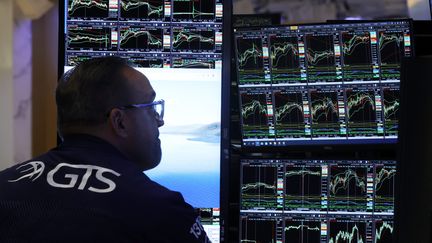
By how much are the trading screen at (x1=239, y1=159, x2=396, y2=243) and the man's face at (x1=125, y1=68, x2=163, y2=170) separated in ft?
1.90

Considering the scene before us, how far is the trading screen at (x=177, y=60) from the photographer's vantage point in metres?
2.03

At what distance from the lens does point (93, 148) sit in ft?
4.20

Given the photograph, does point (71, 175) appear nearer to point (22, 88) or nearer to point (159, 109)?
point (159, 109)

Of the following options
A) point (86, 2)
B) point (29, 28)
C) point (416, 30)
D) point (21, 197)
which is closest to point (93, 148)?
point (21, 197)

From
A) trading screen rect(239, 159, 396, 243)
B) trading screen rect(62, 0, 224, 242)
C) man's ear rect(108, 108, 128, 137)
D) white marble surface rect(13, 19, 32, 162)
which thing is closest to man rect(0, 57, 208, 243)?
man's ear rect(108, 108, 128, 137)

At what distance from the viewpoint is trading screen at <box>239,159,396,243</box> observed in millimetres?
1987

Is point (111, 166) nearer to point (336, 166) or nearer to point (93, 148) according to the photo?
point (93, 148)

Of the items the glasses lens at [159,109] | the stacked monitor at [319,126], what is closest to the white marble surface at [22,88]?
the stacked monitor at [319,126]

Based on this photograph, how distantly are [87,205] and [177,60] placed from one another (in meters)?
1.02

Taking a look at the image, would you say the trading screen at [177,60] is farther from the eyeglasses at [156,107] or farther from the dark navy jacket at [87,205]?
the dark navy jacket at [87,205]

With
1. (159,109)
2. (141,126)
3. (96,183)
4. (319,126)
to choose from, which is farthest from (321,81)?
(96,183)

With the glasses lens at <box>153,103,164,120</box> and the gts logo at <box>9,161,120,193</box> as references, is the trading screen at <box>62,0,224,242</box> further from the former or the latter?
the gts logo at <box>9,161,120,193</box>

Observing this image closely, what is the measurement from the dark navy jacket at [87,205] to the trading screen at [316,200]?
79 centimetres

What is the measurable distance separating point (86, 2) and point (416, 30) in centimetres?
116
